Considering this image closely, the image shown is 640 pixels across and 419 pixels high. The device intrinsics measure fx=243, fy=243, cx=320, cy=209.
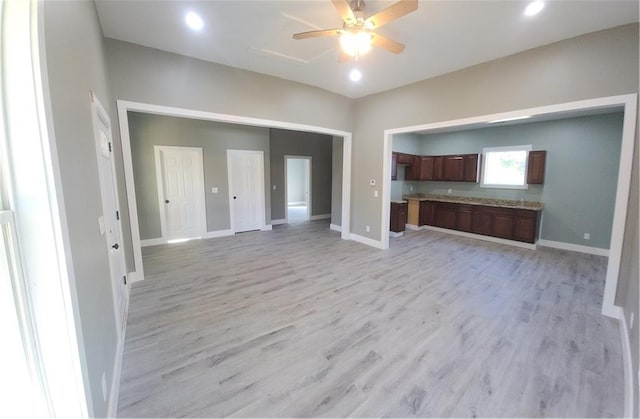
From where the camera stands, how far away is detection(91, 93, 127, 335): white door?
2020mm

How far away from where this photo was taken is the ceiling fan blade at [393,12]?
74.9 inches

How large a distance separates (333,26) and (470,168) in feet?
17.4

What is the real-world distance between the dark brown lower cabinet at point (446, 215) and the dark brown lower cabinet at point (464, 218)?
0.33 feet

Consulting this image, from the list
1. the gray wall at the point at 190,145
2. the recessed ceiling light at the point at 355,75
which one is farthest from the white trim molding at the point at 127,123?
the gray wall at the point at 190,145

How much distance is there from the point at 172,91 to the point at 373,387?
4200mm

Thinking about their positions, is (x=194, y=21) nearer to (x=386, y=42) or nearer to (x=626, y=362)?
(x=386, y=42)

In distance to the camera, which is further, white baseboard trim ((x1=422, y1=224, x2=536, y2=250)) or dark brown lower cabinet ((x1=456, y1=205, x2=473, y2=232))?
dark brown lower cabinet ((x1=456, y1=205, x2=473, y2=232))

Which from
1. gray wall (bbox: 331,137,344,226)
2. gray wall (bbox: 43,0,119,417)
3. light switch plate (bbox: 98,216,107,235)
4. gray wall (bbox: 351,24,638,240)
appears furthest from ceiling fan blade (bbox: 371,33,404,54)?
gray wall (bbox: 331,137,344,226)

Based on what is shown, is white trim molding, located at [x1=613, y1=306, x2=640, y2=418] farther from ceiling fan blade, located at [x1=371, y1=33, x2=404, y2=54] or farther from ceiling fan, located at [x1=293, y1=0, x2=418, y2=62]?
ceiling fan blade, located at [x1=371, y1=33, x2=404, y2=54]

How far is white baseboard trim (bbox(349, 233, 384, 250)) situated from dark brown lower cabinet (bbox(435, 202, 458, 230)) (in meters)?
2.64

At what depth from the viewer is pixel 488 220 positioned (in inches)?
228

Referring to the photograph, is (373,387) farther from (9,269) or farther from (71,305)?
(9,269)

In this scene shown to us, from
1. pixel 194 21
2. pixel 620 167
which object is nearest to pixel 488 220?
pixel 620 167

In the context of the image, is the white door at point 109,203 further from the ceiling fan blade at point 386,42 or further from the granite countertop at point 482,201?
the granite countertop at point 482,201
